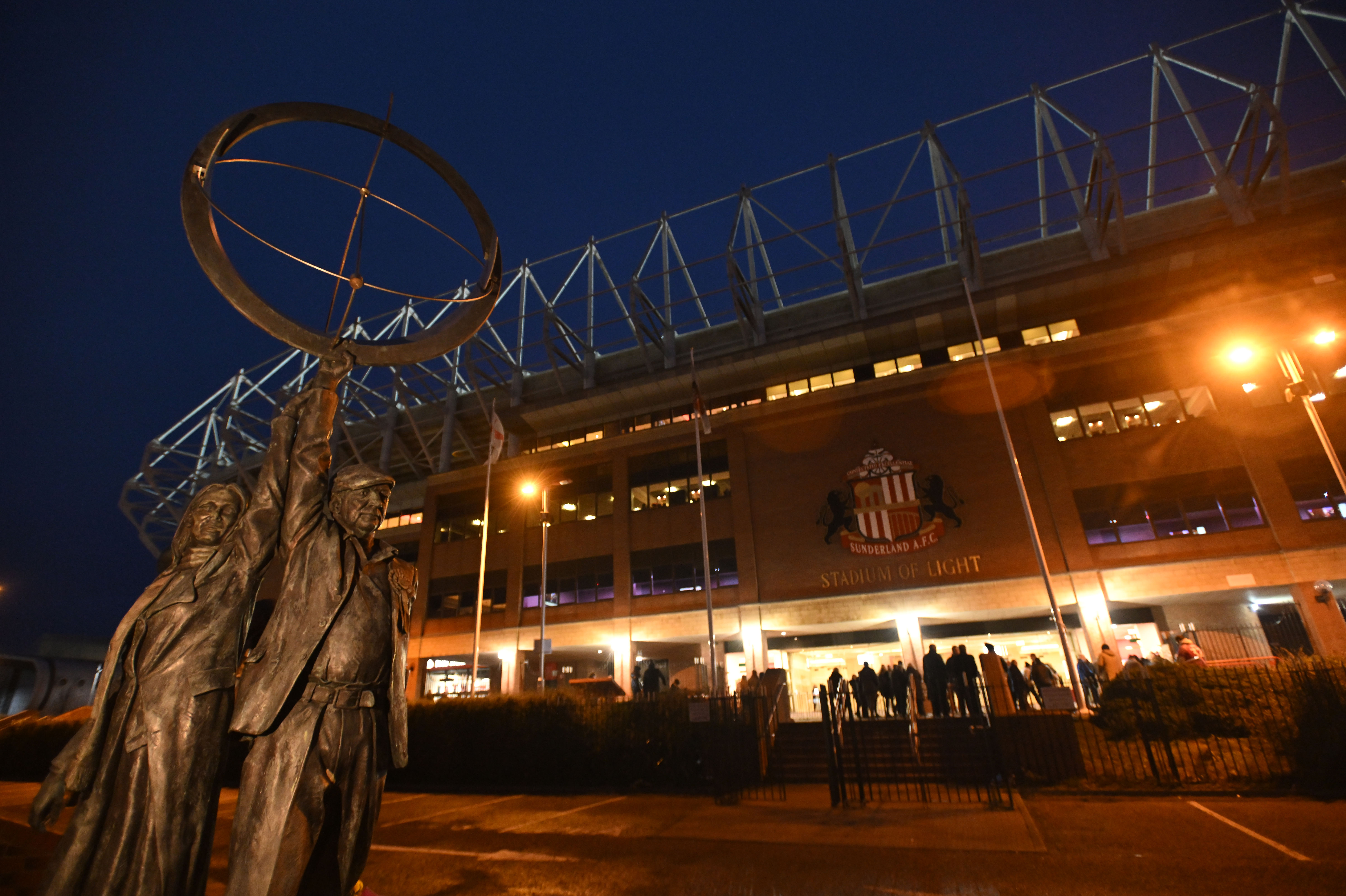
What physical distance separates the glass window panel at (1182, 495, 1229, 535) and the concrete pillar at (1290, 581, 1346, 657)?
2.84 metres

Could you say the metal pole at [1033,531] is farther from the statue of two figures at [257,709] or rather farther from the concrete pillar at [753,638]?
the statue of two figures at [257,709]

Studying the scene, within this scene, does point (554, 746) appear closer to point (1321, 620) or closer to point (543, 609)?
point (543, 609)

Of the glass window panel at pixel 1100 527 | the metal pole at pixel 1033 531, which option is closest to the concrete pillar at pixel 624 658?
the metal pole at pixel 1033 531

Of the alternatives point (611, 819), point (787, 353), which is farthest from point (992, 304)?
point (611, 819)

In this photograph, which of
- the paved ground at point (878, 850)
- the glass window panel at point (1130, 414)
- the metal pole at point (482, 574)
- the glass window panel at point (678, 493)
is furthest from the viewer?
the glass window panel at point (678, 493)

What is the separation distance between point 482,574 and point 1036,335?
29.6 meters

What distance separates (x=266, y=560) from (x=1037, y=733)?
13.5 metres

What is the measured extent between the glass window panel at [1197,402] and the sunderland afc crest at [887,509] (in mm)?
9571

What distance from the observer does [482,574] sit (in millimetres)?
28578

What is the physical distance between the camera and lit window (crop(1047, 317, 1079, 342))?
30797mm

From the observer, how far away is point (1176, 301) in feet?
96.4

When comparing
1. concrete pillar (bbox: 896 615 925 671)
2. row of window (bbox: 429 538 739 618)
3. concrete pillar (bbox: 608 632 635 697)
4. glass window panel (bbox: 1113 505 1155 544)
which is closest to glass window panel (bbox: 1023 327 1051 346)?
glass window panel (bbox: 1113 505 1155 544)

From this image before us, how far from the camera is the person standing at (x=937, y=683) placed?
15023 millimetres

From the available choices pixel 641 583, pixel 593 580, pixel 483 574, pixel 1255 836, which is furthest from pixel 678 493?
pixel 1255 836
